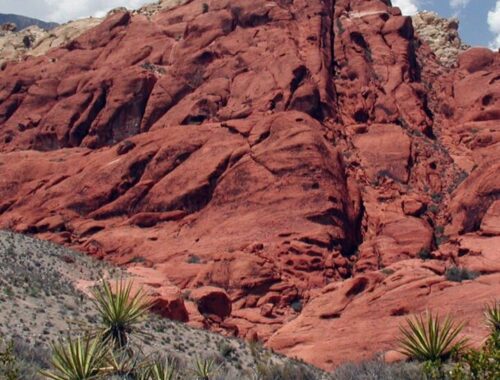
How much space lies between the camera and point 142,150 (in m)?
42.4

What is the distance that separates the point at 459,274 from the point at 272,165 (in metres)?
14.4

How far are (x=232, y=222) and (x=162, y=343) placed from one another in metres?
15.9

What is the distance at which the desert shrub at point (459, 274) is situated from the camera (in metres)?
25.8

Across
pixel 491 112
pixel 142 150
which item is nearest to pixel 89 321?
pixel 142 150

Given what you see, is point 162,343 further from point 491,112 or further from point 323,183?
point 491,112

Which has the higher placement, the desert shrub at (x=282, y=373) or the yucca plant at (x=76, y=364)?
the desert shrub at (x=282, y=373)

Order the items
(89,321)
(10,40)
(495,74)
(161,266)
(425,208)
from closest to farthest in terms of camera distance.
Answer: (89,321) < (161,266) < (425,208) < (495,74) < (10,40)

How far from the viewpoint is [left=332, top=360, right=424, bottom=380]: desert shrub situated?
1381cm

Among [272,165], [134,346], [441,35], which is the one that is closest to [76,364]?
[134,346]

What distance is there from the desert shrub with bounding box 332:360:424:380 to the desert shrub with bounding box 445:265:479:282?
35.0ft

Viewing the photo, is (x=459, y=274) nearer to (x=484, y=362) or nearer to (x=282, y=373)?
(x=282, y=373)

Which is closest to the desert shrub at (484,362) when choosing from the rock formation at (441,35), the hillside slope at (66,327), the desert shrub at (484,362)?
the desert shrub at (484,362)

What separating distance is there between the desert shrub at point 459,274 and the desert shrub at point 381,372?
10654mm

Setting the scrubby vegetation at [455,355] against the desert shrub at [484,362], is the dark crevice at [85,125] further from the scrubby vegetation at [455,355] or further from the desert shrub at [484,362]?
the desert shrub at [484,362]
